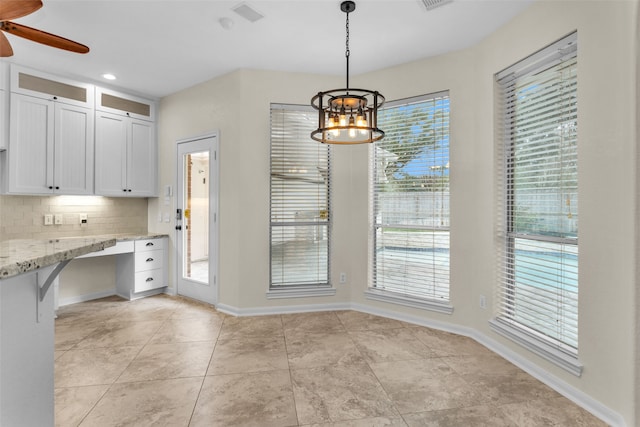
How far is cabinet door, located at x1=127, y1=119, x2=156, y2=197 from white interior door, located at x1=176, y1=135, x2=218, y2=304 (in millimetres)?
486

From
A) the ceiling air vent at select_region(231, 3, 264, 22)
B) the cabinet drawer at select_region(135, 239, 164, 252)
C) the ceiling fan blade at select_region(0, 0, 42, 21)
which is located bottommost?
the cabinet drawer at select_region(135, 239, 164, 252)

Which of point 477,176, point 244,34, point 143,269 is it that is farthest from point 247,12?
point 143,269

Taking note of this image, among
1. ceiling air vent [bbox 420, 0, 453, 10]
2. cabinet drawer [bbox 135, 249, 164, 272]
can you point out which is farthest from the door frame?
ceiling air vent [bbox 420, 0, 453, 10]

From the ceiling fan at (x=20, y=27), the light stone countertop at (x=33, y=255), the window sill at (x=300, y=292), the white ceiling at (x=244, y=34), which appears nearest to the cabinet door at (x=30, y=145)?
the white ceiling at (x=244, y=34)

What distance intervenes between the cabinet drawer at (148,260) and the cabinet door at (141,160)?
32.2 inches

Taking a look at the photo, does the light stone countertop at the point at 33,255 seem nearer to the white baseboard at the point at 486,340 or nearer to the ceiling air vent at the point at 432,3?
the white baseboard at the point at 486,340

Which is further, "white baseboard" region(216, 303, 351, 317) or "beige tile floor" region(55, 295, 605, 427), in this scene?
"white baseboard" region(216, 303, 351, 317)

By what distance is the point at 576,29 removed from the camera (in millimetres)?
2221

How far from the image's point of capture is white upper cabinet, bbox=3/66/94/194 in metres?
3.51

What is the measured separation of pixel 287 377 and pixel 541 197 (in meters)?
2.38

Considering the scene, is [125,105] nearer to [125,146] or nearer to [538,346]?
[125,146]

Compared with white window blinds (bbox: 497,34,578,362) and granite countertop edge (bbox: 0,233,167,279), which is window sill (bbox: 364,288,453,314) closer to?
white window blinds (bbox: 497,34,578,362)

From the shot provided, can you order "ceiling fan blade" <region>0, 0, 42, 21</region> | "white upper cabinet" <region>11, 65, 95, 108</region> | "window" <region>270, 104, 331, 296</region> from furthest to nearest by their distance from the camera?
"window" <region>270, 104, 331, 296</region> < "white upper cabinet" <region>11, 65, 95, 108</region> < "ceiling fan blade" <region>0, 0, 42, 21</region>

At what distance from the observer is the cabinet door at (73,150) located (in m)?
3.81
